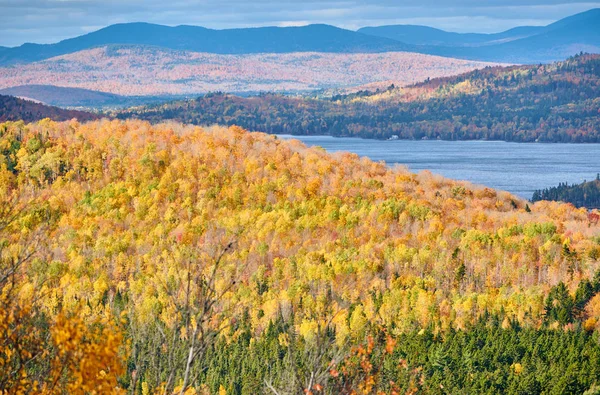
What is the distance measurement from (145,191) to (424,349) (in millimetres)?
65036

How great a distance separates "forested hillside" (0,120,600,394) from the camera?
299 feet

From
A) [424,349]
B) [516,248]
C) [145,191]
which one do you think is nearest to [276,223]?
[145,191]

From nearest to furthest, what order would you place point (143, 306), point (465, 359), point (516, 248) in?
point (465, 359) < point (143, 306) < point (516, 248)

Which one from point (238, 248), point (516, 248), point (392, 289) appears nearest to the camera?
point (392, 289)

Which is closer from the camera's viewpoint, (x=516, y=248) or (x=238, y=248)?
(x=516, y=248)

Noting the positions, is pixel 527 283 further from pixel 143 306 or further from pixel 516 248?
pixel 143 306

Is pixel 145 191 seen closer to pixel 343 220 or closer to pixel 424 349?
pixel 343 220

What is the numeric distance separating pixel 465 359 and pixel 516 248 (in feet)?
117

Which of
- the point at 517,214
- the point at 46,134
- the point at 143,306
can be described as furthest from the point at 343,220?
the point at 46,134

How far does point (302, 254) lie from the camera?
419ft

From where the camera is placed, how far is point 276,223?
5389 inches

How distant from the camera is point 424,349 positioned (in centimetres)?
9700

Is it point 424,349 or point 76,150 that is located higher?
point 76,150

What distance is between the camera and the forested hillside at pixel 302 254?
91.2m
